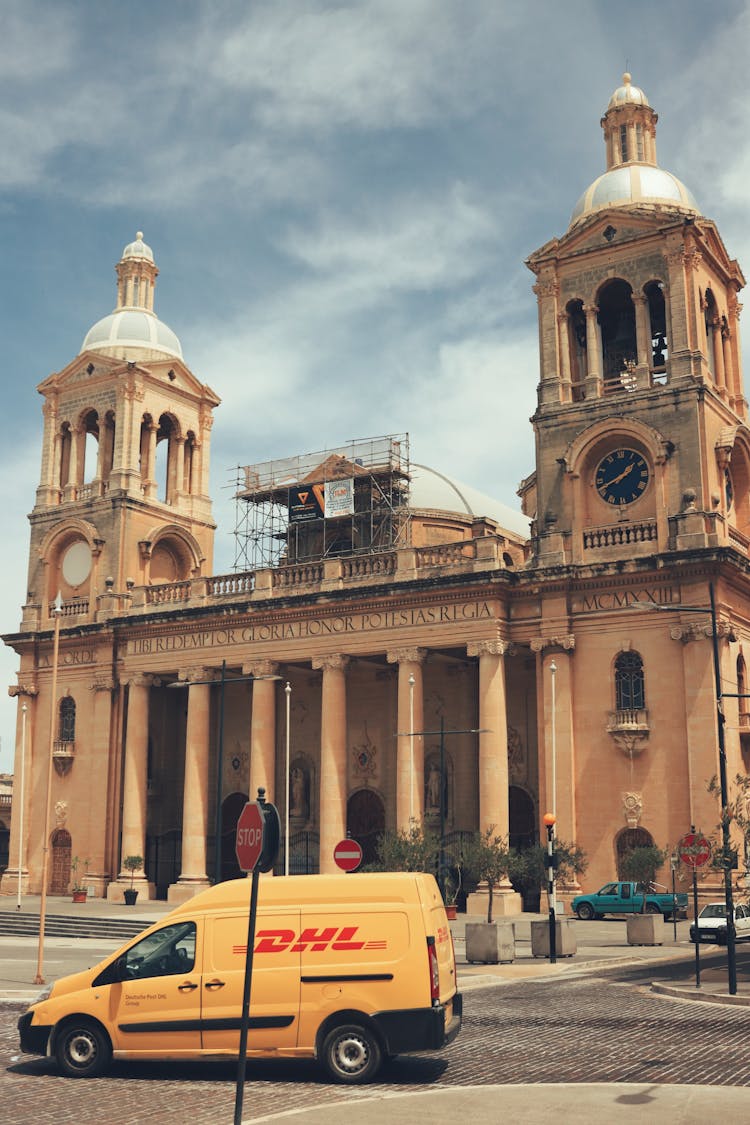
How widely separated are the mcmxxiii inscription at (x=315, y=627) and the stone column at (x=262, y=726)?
1319mm

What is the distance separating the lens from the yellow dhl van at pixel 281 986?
14234 mm

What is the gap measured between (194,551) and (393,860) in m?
29.1

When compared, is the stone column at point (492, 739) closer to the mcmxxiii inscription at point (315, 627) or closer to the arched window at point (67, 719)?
the mcmxxiii inscription at point (315, 627)

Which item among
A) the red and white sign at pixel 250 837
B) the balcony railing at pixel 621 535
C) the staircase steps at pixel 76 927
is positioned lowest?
the staircase steps at pixel 76 927

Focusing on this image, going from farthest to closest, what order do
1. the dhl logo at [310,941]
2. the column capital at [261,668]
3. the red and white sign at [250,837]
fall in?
the column capital at [261,668] < the dhl logo at [310,941] < the red and white sign at [250,837]

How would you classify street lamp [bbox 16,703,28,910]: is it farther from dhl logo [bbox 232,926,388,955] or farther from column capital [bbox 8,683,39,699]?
dhl logo [bbox 232,926,388,955]

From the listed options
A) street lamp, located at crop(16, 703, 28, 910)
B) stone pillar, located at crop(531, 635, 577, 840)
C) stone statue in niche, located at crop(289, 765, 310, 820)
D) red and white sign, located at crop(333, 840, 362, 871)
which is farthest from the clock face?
street lamp, located at crop(16, 703, 28, 910)

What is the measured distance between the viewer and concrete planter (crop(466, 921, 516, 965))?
1125 inches

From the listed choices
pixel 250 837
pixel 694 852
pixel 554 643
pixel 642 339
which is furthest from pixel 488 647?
pixel 250 837

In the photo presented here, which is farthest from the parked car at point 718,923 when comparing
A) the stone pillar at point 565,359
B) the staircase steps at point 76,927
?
the stone pillar at point 565,359

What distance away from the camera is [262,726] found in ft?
169

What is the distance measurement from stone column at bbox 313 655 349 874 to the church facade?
123mm

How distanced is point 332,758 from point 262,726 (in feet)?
13.5

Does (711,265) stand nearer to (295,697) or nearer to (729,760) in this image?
(729,760)
